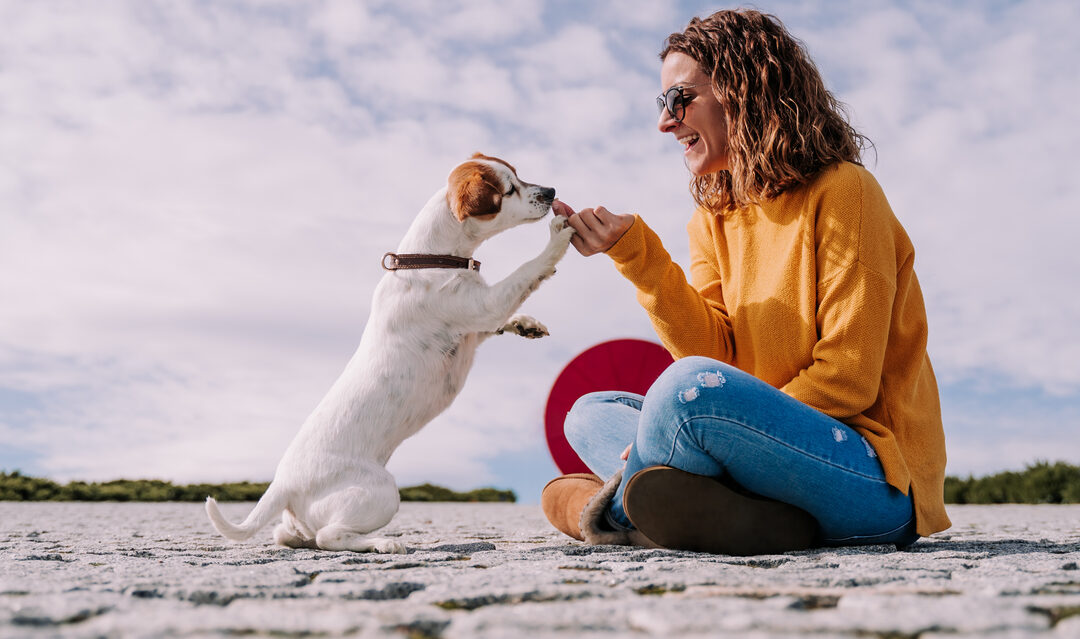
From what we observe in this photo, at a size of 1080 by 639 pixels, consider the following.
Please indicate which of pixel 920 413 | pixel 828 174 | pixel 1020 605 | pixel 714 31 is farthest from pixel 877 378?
pixel 714 31

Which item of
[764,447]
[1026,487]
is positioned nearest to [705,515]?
[764,447]

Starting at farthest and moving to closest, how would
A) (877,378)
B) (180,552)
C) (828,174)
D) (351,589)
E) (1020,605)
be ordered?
1. (180,552)
2. (828,174)
3. (877,378)
4. (351,589)
5. (1020,605)

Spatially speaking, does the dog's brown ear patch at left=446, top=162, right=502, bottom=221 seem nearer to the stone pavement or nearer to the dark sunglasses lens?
the dark sunglasses lens

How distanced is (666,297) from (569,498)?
987 millimetres

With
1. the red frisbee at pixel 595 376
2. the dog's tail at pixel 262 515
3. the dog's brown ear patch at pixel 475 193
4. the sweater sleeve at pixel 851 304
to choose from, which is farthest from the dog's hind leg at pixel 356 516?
the red frisbee at pixel 595 376

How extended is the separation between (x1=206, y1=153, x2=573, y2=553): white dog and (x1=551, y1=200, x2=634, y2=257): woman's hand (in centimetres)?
6

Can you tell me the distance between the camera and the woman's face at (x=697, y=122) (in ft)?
11.3

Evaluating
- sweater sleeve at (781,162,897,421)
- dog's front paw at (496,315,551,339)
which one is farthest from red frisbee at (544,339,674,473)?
sweater sleeve at (781,162,897,421)

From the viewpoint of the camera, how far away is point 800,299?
3004 millimetres

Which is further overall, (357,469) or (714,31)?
(714,31)

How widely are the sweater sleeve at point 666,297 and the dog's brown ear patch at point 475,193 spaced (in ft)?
2.17

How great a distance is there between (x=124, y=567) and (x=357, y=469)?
0.88 metres

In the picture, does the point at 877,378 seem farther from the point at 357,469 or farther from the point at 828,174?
the point at 357,469

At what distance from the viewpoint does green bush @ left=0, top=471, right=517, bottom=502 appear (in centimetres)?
947
